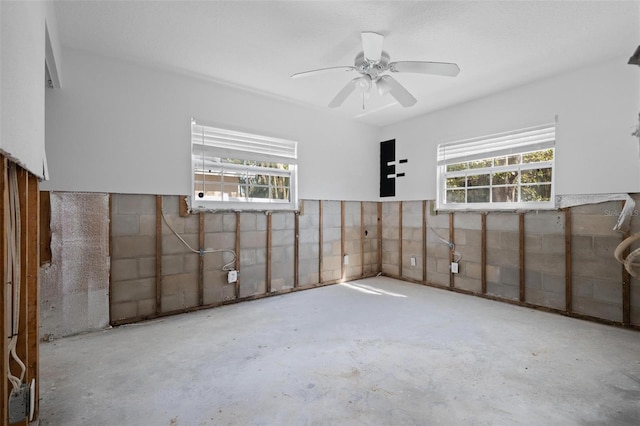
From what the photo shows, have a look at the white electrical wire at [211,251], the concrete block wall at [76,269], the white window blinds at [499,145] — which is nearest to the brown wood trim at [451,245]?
the white window blinds at [499,145]

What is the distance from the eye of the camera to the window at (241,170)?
12.4 ft

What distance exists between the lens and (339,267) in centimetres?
508

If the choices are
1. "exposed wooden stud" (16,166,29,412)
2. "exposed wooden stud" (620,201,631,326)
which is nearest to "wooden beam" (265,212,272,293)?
"exposed wooden stud" (16,166,29,412)

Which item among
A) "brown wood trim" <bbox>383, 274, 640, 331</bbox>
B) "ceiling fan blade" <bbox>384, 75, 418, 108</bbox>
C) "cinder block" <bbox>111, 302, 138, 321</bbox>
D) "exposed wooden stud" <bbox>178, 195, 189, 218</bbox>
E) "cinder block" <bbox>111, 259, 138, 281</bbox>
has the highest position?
"ceiling fan blade" <bbox>384, 75, 418, 108</bbox>

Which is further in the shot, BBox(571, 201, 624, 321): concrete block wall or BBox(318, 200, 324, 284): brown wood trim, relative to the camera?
BBox(318, 200, 324, 284): brown wood trim

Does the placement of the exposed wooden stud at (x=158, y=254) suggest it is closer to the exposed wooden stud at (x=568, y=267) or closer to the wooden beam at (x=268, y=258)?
the wooden beam at (x=268, y=258)

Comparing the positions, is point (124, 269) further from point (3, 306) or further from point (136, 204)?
point (3, 306)

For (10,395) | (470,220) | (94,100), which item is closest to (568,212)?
(470,220)

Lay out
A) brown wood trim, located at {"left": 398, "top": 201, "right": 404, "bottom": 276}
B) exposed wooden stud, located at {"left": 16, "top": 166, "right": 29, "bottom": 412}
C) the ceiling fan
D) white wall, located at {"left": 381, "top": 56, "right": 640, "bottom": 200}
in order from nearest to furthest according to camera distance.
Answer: exposed wooden stud, located at {"left": 16, "top": 166, "right": 29, "bottom": 412}, the ceiling fan, white wall, located at {"left": 381, "top": 56, "right": 640, "bottom": 200}, brown wood trim, located at {"left": 398, "top": 201, "right": 404, "bottom": 276}

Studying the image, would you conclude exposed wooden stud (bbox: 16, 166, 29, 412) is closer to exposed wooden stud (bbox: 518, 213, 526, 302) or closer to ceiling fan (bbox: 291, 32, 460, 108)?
Result: ceiling fan (bbox: 291, 32, 460, 108)

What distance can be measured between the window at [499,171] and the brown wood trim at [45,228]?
4.63m

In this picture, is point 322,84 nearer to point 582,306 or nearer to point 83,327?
point 83,327

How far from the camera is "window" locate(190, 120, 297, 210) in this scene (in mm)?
3779

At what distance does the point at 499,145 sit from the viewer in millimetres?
4184
